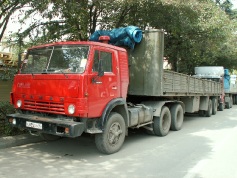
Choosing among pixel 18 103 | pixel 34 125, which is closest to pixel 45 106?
pixel 34 125

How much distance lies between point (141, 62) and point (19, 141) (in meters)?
3.77

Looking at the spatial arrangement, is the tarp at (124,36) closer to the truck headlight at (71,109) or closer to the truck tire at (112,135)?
the truck tire at (112,135)

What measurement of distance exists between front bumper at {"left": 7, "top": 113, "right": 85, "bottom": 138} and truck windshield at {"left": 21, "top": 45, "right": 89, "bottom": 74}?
987 mm

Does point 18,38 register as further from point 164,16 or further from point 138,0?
point 164,16

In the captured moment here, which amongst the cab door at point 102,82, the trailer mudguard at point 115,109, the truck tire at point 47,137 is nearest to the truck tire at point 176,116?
the trailer mudguard at point 115,109

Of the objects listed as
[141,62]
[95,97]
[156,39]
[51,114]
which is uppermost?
[156,39]

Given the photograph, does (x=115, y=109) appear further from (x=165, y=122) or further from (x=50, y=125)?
(x=165, y=122)

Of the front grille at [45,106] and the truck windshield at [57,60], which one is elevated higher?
the truck windshield at [57,60]

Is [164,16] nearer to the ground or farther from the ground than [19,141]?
farther from the ground

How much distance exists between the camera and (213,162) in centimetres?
573

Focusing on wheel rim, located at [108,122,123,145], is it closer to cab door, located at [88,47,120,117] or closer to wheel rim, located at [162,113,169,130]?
cab door, located at [88,47,120,117]

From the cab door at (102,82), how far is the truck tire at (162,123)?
2320 mm

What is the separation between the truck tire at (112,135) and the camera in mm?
5980

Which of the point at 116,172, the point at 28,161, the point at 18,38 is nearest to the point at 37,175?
the point at 28,161
